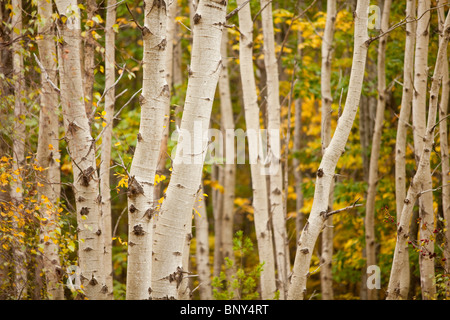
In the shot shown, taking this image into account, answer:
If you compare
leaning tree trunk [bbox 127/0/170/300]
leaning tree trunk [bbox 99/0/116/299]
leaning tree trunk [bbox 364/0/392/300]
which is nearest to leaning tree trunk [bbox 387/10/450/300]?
leaning tree trunk [bbox 364/0/392/300]

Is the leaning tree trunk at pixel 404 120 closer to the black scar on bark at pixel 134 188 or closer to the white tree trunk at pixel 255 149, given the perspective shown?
the white tree trunk at pixel 255 149

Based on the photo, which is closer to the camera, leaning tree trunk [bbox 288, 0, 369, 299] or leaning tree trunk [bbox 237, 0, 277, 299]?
leaning tree trunk [bbox 288, 0, 369, 299]

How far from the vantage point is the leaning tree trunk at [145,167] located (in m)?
2.79

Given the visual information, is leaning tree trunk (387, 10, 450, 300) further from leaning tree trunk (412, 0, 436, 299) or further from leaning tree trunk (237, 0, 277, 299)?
leaning tree trunk (237, 0, 277, 299)

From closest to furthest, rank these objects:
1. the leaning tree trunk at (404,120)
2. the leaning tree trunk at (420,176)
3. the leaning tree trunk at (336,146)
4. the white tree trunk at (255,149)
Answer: the leaning tree trunk at (336,146), the leaning tree trunk at (420,176), the white tree trunk at (255,149), the leaning tree trunk at (404,120)

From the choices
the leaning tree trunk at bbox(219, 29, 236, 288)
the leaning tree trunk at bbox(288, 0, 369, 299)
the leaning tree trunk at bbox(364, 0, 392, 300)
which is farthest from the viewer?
the leaning tree trunk at bbox(219, 29, 236, 288)

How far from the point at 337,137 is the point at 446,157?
2505mm

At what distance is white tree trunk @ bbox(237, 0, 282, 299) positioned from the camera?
16.0 feet

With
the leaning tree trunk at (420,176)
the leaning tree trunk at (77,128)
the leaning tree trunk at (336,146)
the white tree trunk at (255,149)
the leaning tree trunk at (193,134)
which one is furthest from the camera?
the white tree trunk at (255,149)

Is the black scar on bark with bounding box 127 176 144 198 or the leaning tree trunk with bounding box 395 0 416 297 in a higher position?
the leaning tree trunk with bounding box 395 0 416 297

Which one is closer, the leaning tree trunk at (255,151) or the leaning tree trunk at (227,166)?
the leaning tree trunk at (255,151)

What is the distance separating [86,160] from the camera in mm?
3084

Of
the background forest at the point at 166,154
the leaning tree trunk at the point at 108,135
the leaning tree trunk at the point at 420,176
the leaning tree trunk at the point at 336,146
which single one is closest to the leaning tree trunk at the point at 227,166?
the background forest at the point at 166,154

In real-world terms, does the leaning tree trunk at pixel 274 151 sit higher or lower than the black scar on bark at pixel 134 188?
higher
